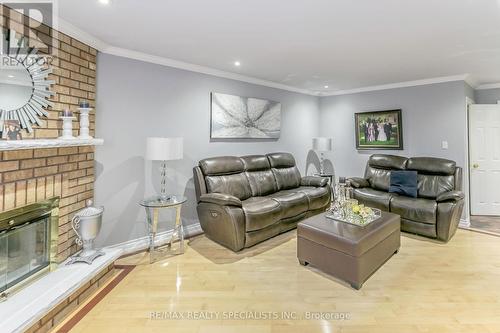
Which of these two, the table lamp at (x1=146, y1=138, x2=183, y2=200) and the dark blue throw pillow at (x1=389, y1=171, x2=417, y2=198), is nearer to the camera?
the table lamp at (x1=146, y1=138, x2=183, y2=200)

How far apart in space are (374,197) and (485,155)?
7.56 feet

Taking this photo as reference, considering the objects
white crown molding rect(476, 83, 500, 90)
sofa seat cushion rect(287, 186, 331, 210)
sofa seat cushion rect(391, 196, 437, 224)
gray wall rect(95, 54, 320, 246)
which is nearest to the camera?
gray wall rect(95, 54, 320, 246)

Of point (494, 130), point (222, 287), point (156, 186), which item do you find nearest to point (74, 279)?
point (222, 287)

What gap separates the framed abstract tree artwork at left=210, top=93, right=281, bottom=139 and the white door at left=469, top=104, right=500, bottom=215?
341cm

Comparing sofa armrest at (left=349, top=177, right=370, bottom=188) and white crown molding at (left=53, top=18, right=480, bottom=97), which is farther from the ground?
white crown molding at (left=53, top=18, right=480, bottom=97)

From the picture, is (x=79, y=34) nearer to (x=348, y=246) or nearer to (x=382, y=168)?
(x=348, y=246)

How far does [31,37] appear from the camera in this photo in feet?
6.96

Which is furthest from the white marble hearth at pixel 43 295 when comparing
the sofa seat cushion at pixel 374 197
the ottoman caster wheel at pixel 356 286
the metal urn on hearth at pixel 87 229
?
the sofa seat cushion at pixel 374 197

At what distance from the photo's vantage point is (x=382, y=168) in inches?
177

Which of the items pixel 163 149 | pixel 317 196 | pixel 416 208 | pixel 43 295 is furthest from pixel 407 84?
pixel 43 295

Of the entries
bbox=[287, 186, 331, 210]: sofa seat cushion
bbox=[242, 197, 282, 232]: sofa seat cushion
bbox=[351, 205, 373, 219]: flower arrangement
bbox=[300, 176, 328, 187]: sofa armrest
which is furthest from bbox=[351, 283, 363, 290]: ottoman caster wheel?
bbox=[300, 176, 328, 187]: sofa armrest

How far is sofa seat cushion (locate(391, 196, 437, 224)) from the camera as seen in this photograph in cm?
334

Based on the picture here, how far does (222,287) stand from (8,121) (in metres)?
2.20

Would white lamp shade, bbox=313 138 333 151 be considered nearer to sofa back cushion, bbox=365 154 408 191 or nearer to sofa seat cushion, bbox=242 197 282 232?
sofa back cushion, bbox=365 154 408 191
